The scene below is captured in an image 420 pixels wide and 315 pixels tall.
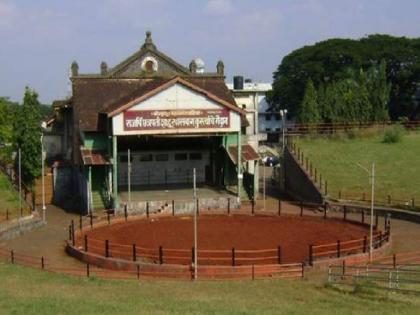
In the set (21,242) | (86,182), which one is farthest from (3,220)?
(86,182)

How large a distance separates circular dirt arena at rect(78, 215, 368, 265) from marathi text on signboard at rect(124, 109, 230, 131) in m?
6.03

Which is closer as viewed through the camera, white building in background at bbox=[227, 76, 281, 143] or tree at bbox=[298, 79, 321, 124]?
white building in background at bbox=[227, 76, 281, 143]

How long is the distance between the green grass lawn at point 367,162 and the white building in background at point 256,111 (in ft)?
17.2

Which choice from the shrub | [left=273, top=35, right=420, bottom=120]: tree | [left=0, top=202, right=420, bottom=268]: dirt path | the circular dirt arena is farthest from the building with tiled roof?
[left=273, top=35, right=420, bottom=120]: tree

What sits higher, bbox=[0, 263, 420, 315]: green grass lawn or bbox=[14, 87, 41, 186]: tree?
bbox=[14, 87, 41, 186]: tree

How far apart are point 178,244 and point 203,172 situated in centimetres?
1876

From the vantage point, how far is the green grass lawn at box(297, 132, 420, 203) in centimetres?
4578

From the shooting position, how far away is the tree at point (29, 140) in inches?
1852

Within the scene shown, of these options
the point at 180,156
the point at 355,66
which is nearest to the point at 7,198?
the point at 180,156

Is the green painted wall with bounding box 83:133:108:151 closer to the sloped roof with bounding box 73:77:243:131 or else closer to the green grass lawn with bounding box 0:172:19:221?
the sloped roof with bounding box 73:77:243:131

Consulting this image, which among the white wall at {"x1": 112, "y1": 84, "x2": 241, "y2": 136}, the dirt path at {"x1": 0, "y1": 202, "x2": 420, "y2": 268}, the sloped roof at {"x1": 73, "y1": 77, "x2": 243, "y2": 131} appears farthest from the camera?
the sloped roof at {"x1": 73, "y1": 77, "x2": 243, "y2": 131}

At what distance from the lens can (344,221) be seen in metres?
38.6

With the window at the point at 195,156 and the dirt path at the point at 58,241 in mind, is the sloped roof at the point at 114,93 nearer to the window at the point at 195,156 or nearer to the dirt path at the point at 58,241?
the window at the point at 195,156

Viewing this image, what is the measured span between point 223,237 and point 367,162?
71.3 feet
